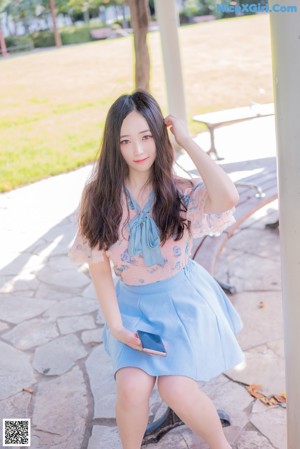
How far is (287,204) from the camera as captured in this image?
1.69 meters

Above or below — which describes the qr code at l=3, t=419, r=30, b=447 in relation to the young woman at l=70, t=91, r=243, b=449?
below

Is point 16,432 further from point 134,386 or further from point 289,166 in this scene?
point 289,166

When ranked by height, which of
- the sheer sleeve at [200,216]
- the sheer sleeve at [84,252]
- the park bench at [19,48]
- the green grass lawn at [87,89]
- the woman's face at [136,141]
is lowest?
the green grass lawn at [87,89]

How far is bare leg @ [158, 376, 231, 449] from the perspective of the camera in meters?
1.91

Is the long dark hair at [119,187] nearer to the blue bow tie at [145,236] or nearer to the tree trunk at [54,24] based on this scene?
the blue bow tie at [145,236]

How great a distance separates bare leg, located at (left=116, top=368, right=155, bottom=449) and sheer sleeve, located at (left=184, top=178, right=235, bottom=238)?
549 mm

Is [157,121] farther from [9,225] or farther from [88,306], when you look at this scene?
[9,225]

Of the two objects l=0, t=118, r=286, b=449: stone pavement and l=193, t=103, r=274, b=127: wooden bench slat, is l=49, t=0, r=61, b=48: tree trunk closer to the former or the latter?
l=193, t=103, r=274, b=127: wooden bench slat

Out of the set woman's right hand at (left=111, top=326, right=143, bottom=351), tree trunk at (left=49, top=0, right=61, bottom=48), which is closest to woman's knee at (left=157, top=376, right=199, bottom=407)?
woman's right hand at (left=111, top=326, right=143, bottom=351)

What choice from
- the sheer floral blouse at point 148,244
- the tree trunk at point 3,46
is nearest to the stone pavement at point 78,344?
the sheer floral blouse at point 148,244

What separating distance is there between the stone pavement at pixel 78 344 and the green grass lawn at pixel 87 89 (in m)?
1.26


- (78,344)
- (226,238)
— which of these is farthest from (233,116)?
(78,344)

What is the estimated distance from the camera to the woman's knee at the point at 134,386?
1.90 meters

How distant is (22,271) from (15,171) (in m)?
2.69
